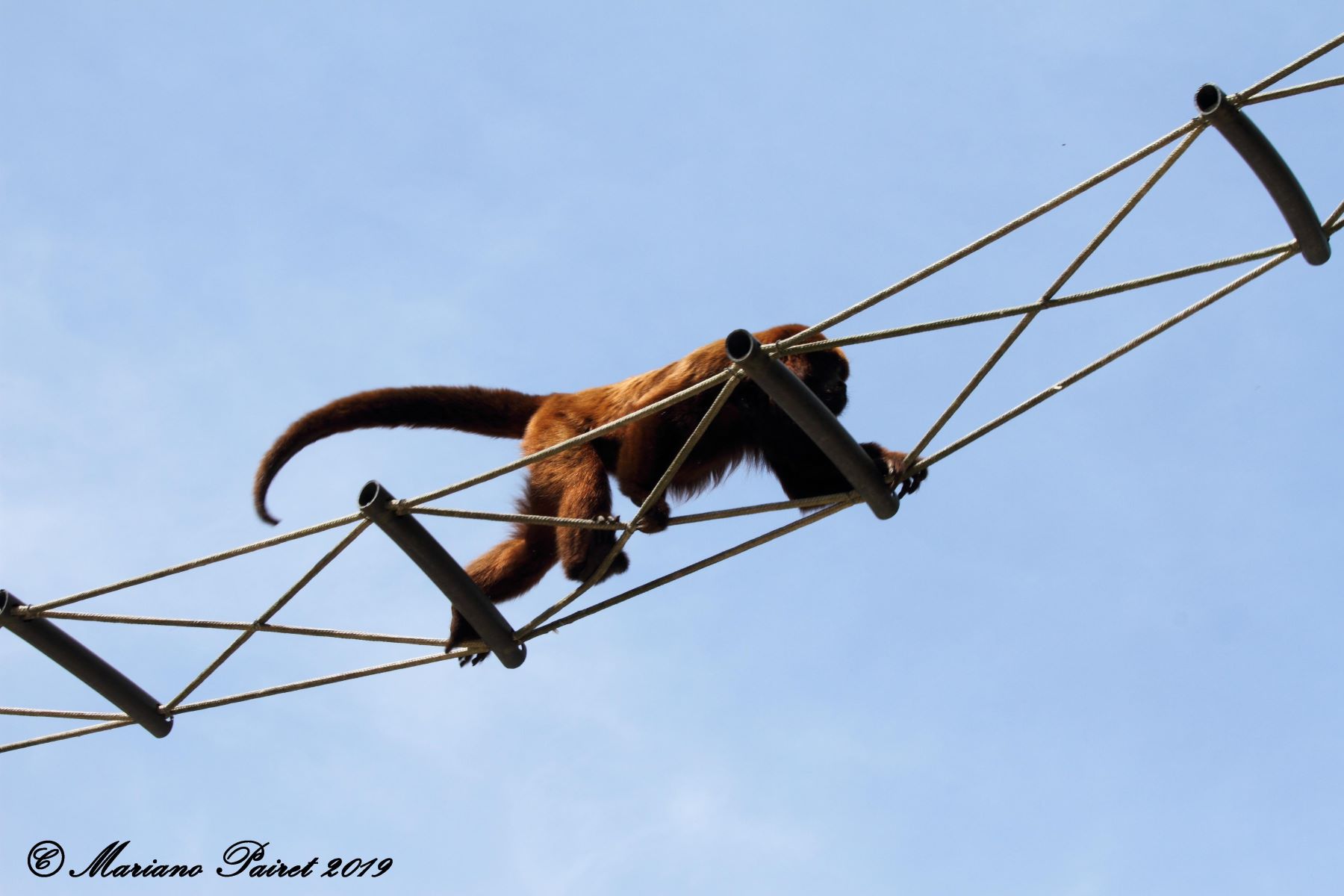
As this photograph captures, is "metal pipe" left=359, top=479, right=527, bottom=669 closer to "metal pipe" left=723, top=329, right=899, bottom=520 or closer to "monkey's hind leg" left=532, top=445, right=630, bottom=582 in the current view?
"monkey's hind leg" left=532, top=445, right=630, bottom=582

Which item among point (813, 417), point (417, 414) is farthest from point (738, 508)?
point (417, 414)

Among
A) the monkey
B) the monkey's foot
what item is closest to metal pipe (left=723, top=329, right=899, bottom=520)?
the monkey

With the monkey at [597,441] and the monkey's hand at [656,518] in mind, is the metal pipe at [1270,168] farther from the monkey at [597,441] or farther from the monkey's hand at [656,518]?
the monkey's hand at [656,518]

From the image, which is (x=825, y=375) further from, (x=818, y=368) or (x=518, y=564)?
(x=518, y=564)

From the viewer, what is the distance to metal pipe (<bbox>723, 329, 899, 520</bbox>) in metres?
6.16

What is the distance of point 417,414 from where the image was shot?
9.76 m

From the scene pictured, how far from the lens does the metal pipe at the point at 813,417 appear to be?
20.2ft

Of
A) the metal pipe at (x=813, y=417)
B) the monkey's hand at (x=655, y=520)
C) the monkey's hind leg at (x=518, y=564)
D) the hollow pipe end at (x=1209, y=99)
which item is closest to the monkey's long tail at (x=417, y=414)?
the monkey's hind leg at (x=518, y=564)

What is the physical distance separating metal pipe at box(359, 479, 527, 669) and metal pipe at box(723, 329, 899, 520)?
203 cm

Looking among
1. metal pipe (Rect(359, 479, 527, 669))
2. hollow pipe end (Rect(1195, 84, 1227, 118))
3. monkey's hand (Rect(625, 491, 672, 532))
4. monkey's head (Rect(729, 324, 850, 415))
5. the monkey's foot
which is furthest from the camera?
monkey's head (Rect(729, 324, 850, 415))

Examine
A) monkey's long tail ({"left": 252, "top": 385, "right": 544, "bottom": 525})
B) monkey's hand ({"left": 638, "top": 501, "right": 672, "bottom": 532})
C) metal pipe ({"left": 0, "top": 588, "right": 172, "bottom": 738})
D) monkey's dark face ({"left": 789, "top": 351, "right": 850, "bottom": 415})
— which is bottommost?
monkey's hand ({"left": 638, "top": 501, "right": 672, "bottom": 532})

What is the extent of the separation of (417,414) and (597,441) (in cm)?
158

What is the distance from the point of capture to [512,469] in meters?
6.78

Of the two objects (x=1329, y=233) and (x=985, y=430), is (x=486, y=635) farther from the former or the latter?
(x=1329, y=233)
